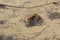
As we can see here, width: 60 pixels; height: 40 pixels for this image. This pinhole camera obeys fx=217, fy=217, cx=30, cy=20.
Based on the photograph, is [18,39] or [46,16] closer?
[18,39]

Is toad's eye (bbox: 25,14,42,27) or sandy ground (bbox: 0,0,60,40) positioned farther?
toad's eye (bbox: 25,14,42,27)

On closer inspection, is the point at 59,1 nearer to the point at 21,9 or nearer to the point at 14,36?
the point at 21,9

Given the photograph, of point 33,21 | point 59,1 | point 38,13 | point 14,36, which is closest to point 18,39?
point 14,36

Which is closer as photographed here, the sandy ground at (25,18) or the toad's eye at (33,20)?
the sandy ground at (25,18)
